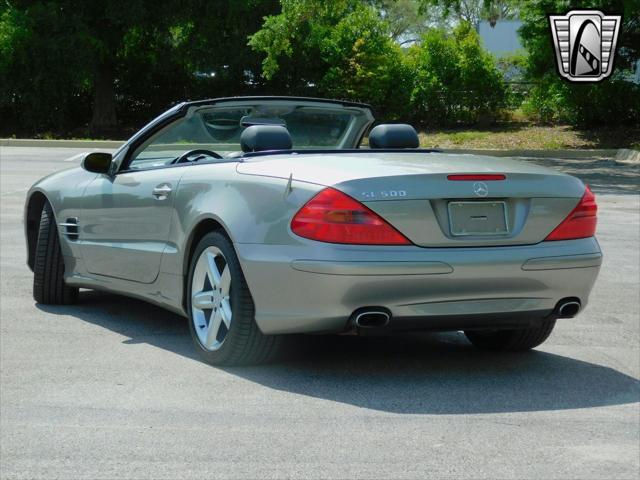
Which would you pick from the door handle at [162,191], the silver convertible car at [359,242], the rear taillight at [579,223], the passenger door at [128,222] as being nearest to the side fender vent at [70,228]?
the passenger door at [128,222]

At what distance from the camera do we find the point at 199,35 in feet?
129

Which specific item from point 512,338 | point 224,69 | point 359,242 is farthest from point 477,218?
point 224,69

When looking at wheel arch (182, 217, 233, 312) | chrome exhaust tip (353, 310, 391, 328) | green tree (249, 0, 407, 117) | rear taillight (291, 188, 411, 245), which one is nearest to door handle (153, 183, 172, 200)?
wheel arch (182, 217, 233, 312)

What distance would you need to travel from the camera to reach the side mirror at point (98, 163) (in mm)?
7617

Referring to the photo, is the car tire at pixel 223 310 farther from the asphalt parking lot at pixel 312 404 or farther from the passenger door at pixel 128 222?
the passenger door at pixel 128 222

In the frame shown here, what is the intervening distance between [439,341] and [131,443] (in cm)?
278

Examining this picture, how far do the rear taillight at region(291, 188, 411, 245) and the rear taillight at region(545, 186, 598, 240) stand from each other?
87 cm

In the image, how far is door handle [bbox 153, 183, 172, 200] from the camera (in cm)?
690

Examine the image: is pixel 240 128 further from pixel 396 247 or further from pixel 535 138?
pixel 535 138

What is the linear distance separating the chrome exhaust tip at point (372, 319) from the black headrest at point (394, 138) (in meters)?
1.55

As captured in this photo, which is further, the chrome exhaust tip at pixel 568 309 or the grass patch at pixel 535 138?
the grass patch at pixel 535 138

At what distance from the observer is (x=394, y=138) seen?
705 centimetres

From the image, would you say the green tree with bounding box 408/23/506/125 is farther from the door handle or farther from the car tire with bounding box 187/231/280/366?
the car tire with bounding box 187/231/280/366

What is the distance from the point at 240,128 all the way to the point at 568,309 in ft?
7.66
